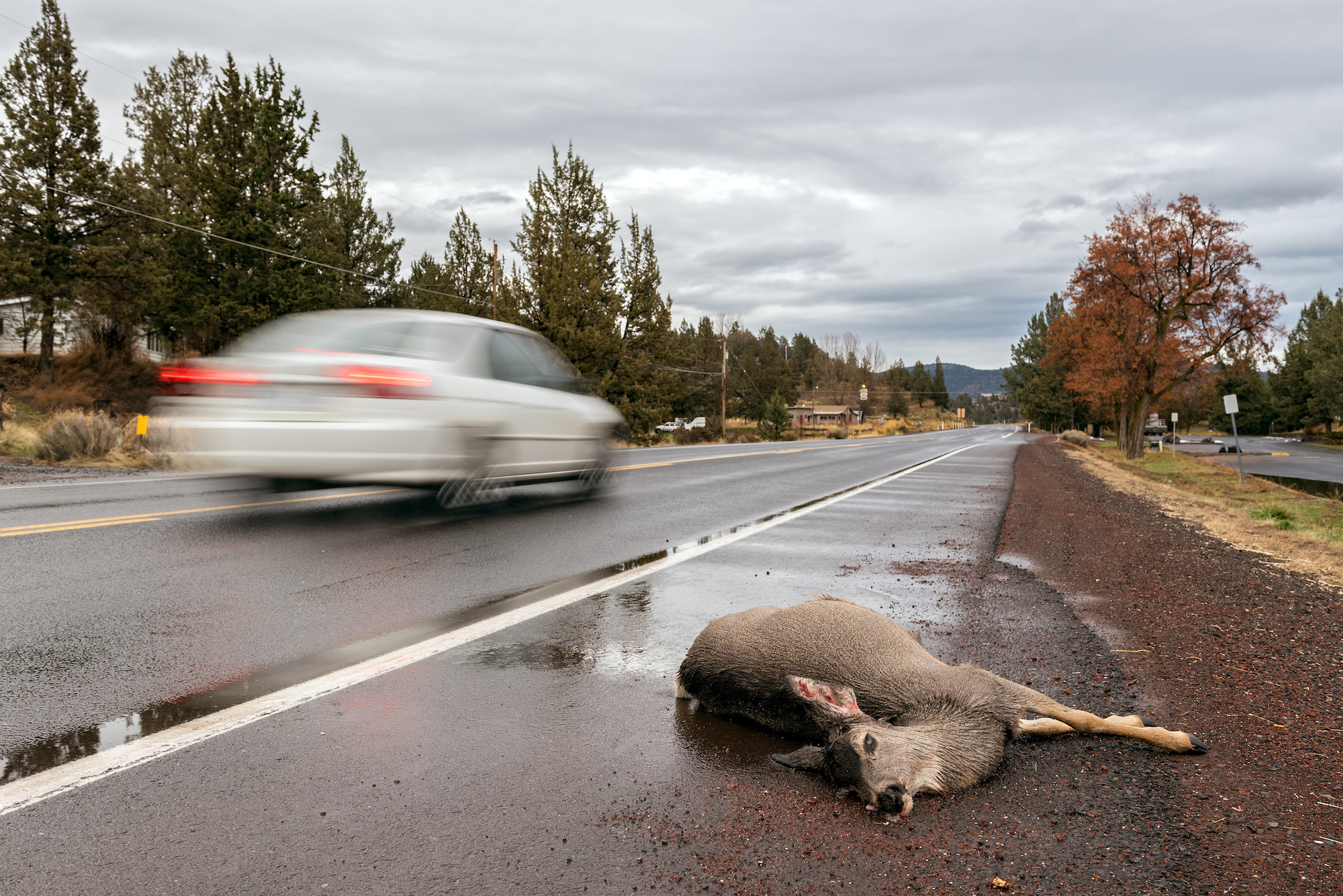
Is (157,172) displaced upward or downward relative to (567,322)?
upward

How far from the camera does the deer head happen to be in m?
2.50

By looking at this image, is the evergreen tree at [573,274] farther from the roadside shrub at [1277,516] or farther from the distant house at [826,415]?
the distant house at [826,415]

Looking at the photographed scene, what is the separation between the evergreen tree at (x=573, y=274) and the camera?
124ft

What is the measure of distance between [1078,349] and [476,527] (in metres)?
46.6

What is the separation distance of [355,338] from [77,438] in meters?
10.6

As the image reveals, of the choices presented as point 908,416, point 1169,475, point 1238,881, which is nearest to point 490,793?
point 1238,881

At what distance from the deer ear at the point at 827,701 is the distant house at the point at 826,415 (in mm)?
131231

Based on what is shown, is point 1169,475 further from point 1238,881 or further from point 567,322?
point 1238,881

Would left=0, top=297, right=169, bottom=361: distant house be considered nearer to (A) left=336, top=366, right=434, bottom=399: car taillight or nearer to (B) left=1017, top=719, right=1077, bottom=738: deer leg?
(A) left=336, top=366, right=434, bottom=399: car taillight

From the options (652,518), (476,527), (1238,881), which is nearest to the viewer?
(1238,881)

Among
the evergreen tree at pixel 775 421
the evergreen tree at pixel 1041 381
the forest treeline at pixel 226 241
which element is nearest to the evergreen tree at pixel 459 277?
the forest treeline at pixel 226 241

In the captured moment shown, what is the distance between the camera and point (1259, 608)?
5.37 m

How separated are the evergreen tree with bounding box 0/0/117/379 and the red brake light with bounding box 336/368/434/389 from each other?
3761 cm

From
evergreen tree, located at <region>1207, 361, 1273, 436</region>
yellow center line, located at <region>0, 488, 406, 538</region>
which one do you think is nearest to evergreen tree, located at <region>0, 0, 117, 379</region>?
yellow center line, located at <region>0, 488, 406, 538</region>
